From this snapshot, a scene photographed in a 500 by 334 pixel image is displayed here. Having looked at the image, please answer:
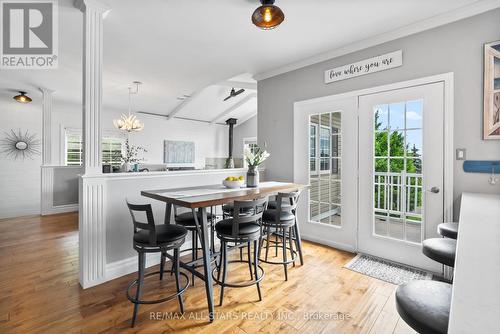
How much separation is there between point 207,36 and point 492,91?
2915mm

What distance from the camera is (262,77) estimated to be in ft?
13.7

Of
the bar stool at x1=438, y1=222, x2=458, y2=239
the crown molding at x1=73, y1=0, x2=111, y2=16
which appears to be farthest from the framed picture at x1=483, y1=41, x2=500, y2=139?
the crown molding at x1=73, y1=0, x2=111, y2=16

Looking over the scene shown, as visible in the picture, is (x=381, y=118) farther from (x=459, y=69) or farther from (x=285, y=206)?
(x=285, y=206)

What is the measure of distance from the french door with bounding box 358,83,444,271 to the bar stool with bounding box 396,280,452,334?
1941 millimetres

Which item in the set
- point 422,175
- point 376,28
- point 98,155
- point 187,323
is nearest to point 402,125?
point 422,175

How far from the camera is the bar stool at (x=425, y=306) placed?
2.55ft

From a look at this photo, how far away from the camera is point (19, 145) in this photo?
5.33 meters

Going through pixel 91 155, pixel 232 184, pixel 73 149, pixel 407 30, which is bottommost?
pixel 232 184

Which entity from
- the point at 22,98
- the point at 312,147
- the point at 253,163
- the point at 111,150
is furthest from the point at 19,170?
the point at 312,147

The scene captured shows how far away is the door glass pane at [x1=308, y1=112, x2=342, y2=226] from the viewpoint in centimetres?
330

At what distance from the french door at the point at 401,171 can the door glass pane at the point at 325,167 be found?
31 centimetres

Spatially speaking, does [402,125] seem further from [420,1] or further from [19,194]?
[19,194]

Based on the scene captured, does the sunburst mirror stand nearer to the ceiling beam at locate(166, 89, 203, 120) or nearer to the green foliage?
the ceiling beam at locate(166, 89, 203, 120)

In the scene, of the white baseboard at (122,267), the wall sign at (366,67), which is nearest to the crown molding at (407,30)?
the wall sign at (366,67)
